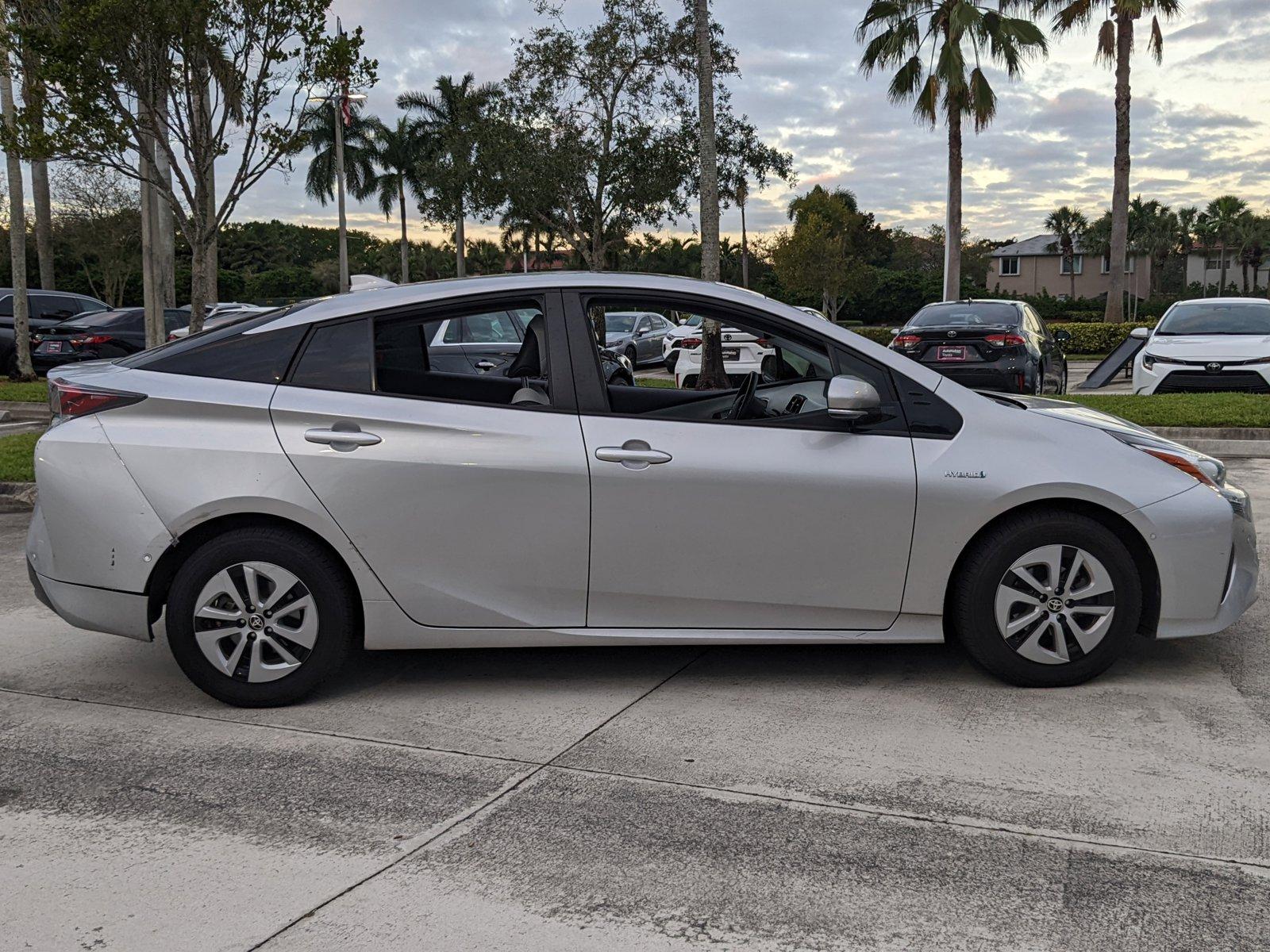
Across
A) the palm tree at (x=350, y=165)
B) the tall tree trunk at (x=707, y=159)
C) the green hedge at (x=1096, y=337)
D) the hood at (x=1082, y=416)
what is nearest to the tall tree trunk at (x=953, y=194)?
the green hedge at (x=1096, y=337)

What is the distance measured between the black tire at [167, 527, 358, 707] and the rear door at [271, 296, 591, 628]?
17 cm

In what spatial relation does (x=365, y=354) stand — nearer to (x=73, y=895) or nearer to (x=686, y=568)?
(x=686, y=568)

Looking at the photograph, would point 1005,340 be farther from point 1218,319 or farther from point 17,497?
point 17,497

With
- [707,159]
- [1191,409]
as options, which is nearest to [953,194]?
[707,159]

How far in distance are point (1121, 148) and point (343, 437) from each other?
3063 centimetres

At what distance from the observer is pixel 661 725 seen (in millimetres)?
4262

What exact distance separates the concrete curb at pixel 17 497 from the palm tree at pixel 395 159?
5016 centimetres

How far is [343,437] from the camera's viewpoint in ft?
A: 14.3

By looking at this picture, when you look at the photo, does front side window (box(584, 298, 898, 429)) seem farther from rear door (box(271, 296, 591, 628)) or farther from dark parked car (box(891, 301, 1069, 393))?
dark parked car (box(891, 301, 1069, 393))

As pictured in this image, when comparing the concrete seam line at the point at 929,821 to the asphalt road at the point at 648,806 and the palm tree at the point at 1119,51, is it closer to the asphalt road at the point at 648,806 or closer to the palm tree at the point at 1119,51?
the asphalt road at the point at 648,806

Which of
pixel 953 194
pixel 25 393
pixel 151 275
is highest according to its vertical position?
pixel 953 194

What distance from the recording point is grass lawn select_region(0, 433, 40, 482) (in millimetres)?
9594

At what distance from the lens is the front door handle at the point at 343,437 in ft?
14.3

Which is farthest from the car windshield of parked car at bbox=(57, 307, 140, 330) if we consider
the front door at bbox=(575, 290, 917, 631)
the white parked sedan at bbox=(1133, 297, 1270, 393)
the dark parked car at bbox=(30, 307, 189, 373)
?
the front door at bbox=(575, 290, 917, 631)
